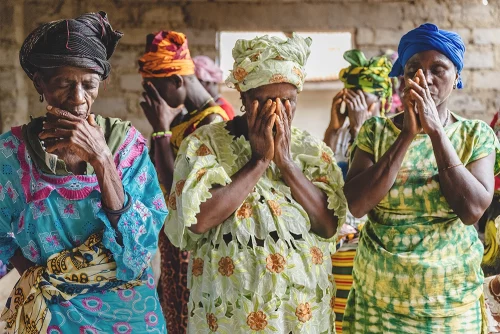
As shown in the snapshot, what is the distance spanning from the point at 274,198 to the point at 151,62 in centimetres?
200

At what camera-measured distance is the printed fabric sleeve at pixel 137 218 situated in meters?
2.49

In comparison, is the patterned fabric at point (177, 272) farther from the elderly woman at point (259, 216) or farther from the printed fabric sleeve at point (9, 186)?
the printed fabric sleeve at point (9, 186)

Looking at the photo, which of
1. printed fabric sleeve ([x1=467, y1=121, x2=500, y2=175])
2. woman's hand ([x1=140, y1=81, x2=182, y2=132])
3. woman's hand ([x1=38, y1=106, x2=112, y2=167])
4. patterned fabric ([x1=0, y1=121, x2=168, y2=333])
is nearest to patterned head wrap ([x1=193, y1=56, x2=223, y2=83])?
woman's hand ([x1=140, y1=81, x2=182, y2=132])

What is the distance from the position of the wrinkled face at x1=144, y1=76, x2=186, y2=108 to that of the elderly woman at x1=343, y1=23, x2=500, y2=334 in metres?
1.89

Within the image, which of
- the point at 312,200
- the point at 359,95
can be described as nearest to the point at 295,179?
the point at 312,200

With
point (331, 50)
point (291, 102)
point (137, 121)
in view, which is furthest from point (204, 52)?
point (291, 102)

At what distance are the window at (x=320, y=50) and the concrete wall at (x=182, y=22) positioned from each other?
0.19 m

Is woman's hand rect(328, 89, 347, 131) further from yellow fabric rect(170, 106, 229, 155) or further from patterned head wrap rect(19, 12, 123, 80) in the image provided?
patterned head wrap rect(19, 12, 123, 80)

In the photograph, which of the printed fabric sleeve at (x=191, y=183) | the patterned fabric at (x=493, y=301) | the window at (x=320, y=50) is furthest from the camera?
the window at (x=320, y=50)

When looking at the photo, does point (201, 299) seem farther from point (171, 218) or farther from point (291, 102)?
point (291, 102)

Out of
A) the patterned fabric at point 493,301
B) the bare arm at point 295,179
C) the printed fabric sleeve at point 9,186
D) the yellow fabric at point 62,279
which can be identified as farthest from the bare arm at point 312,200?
the printed fabric sleeve at point 9,186

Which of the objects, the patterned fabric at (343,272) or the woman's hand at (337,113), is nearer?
the patterned fabric at (343,272)

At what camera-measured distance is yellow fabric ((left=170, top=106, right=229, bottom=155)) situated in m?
4.66

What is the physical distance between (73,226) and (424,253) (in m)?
1.50
